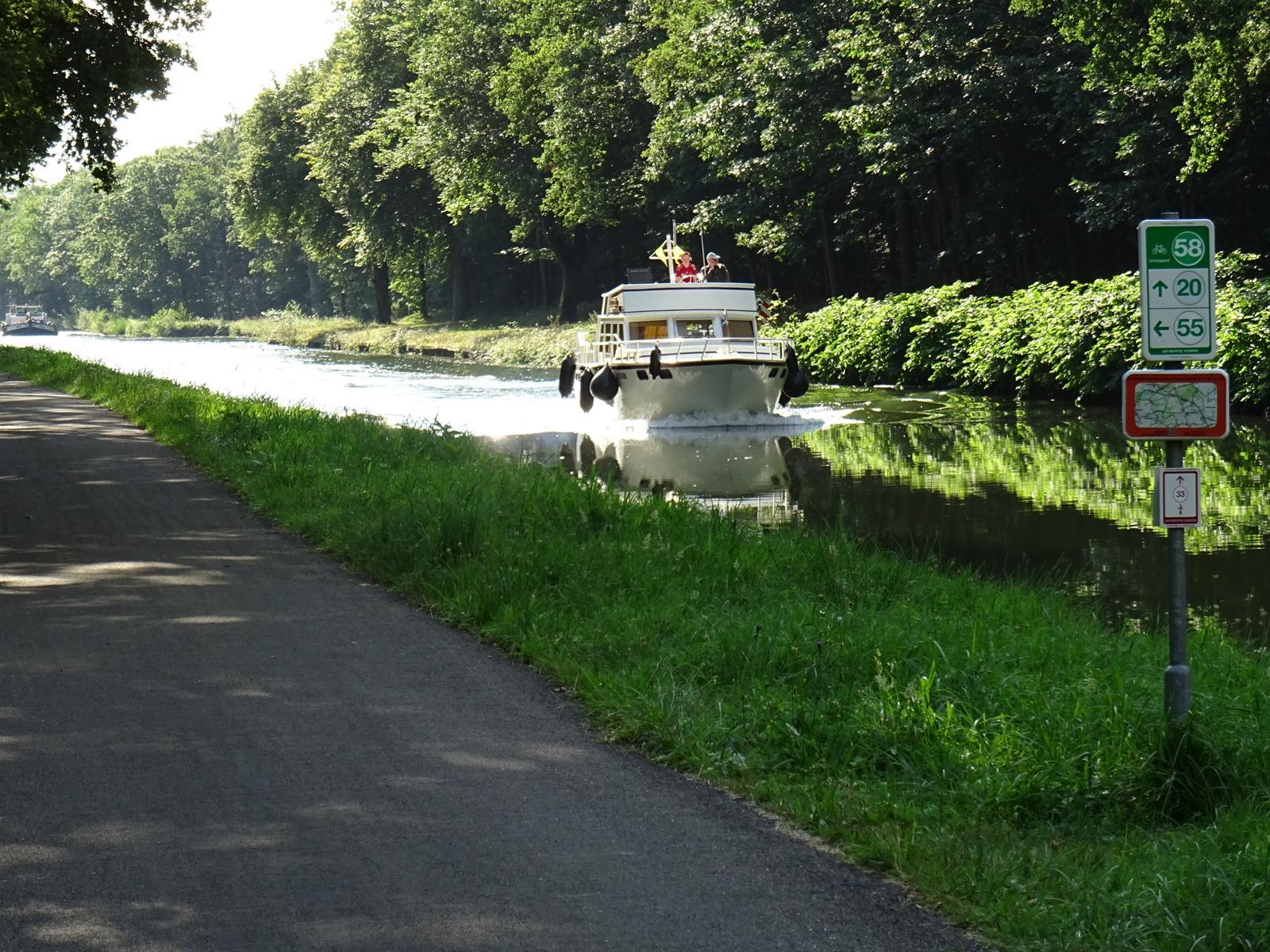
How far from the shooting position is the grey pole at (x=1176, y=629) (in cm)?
604

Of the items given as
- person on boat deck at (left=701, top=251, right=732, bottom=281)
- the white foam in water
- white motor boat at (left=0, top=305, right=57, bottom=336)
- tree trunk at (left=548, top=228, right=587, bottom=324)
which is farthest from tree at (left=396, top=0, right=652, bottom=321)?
white motor boat at (left=0, top=305, right=57, bottom=336)

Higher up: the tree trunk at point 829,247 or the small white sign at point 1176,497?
the tree trunk at point 829,247

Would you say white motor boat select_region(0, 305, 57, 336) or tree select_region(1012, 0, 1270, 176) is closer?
tree select_region(1012, 0, 1270, 176)

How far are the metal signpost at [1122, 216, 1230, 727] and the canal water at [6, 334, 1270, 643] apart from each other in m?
5.61

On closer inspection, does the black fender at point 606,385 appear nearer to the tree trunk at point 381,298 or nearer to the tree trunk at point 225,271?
the tree trunk at point 381,298

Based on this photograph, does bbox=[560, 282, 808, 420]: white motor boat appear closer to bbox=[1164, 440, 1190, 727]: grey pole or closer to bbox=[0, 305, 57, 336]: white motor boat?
bbox=[1164, 440, 1190, 727]: grey pole

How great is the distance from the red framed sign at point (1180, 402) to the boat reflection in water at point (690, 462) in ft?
37.1

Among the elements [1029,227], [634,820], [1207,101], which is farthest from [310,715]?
[1029,227]

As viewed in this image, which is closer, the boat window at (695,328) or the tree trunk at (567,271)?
the boat window at (695,328)

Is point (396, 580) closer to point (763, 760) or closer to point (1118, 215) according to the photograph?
point (763, 760)

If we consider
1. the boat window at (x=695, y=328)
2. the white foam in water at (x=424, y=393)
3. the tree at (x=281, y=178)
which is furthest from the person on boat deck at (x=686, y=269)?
the tree at (x=281, y=178)

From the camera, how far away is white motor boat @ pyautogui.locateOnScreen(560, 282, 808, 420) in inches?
1238

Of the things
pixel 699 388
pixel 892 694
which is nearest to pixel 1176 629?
pixel 892 694

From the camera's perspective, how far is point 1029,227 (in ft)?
159
